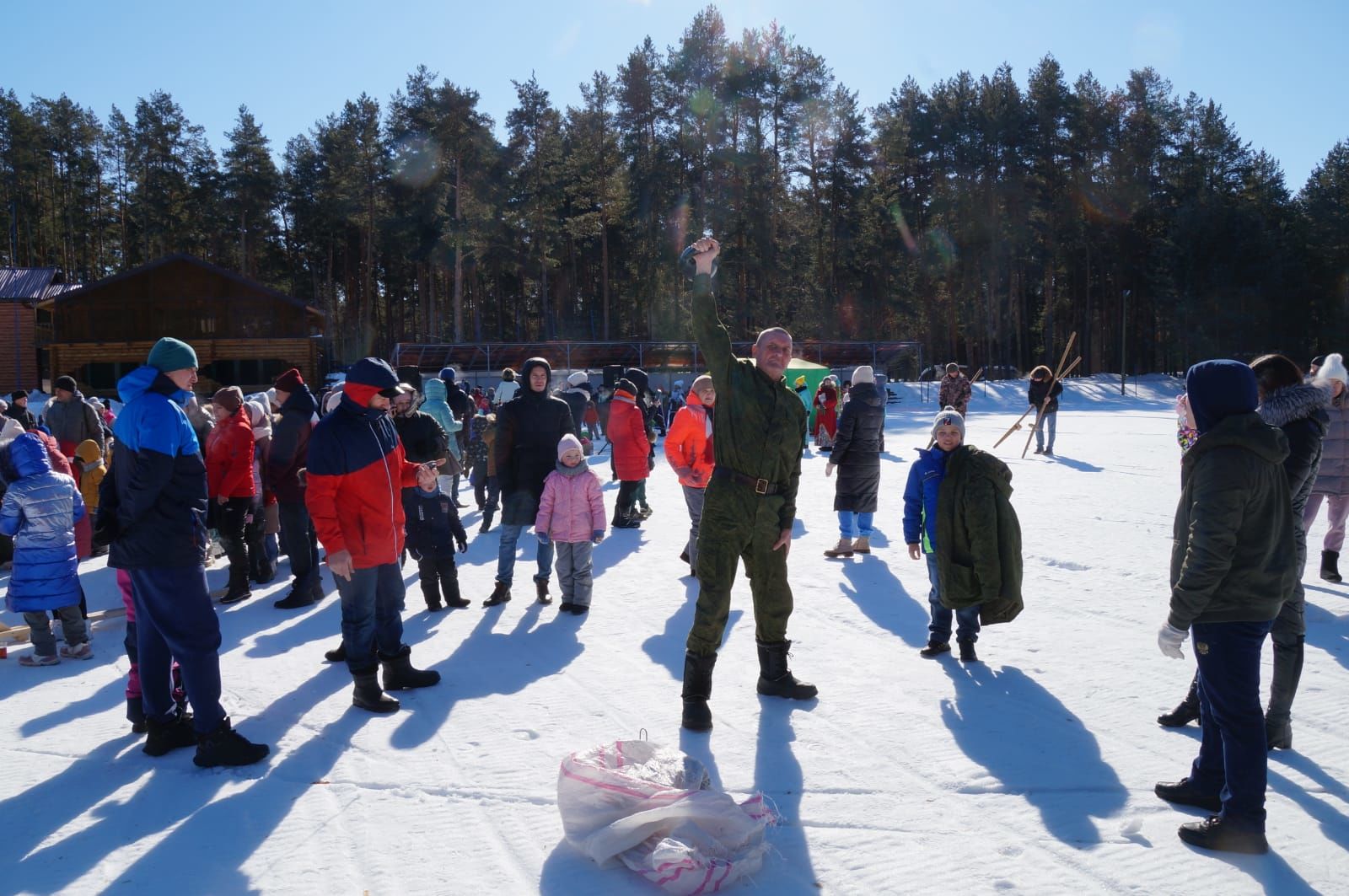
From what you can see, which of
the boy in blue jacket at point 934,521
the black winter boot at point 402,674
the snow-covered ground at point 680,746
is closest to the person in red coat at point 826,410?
the snow-covered ground at point 680,746

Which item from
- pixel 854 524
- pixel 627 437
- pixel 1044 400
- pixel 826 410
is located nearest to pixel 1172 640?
pixel 854 524

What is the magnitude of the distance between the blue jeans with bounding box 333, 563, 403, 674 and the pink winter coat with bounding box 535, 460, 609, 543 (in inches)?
71.4

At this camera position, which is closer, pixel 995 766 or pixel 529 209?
pixel 995 766

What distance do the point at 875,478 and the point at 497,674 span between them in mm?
4255

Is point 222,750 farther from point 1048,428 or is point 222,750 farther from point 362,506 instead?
point 1048,428

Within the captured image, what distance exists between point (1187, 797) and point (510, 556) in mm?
4642

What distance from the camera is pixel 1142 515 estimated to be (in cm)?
970

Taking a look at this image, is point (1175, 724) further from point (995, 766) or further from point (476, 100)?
point (476, 100)

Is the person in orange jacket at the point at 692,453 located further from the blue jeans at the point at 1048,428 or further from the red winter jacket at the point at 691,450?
A: the blue jeans at the point at 1048,428

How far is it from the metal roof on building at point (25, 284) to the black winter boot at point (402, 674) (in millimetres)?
39654

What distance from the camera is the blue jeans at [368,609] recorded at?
452 centimetres

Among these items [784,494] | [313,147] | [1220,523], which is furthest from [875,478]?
[313,147]

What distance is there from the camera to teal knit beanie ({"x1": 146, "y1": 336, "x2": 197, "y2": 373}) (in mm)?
3859

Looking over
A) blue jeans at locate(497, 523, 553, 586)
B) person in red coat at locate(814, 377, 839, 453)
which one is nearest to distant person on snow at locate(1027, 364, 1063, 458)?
person in red coat at locate(814, 377, 839, 453)
